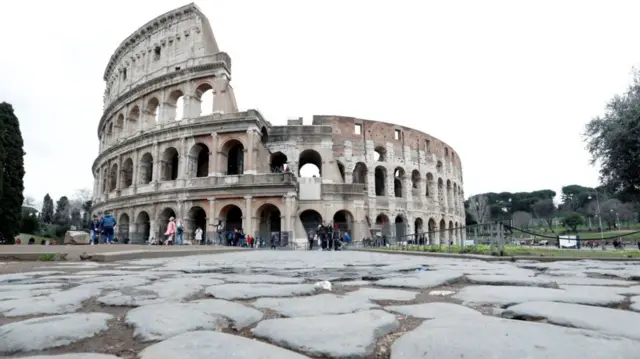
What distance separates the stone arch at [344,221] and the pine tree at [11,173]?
79.3 ft

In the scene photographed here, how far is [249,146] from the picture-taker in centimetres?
2262

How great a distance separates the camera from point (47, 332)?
4.61 ft

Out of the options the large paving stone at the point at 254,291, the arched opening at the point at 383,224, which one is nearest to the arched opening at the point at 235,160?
the arched opening at the point at 383,224

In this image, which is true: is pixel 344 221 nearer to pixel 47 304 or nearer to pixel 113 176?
pixel 113 176

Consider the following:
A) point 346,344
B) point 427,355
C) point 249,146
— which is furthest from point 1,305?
point 249,146

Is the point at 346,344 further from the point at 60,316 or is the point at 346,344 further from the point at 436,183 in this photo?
the point at 436,183

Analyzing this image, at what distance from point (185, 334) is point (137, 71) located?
32.2m

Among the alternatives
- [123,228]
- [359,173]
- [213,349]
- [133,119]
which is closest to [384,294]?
[213,349]

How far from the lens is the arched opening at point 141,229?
2481 cm

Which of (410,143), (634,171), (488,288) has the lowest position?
(488,288)

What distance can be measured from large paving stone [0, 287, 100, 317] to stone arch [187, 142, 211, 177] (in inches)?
864

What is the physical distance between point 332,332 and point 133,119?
30832 millimetres

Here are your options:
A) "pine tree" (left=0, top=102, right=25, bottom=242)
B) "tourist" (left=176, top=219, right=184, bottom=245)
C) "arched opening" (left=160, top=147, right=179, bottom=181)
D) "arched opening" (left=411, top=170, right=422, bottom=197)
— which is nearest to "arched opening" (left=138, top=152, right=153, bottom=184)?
"arched opening" (left=160, top=147, right=179, bottom=181)

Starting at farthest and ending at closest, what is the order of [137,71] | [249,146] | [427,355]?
[137,71] → [249,146] → [427,355]
